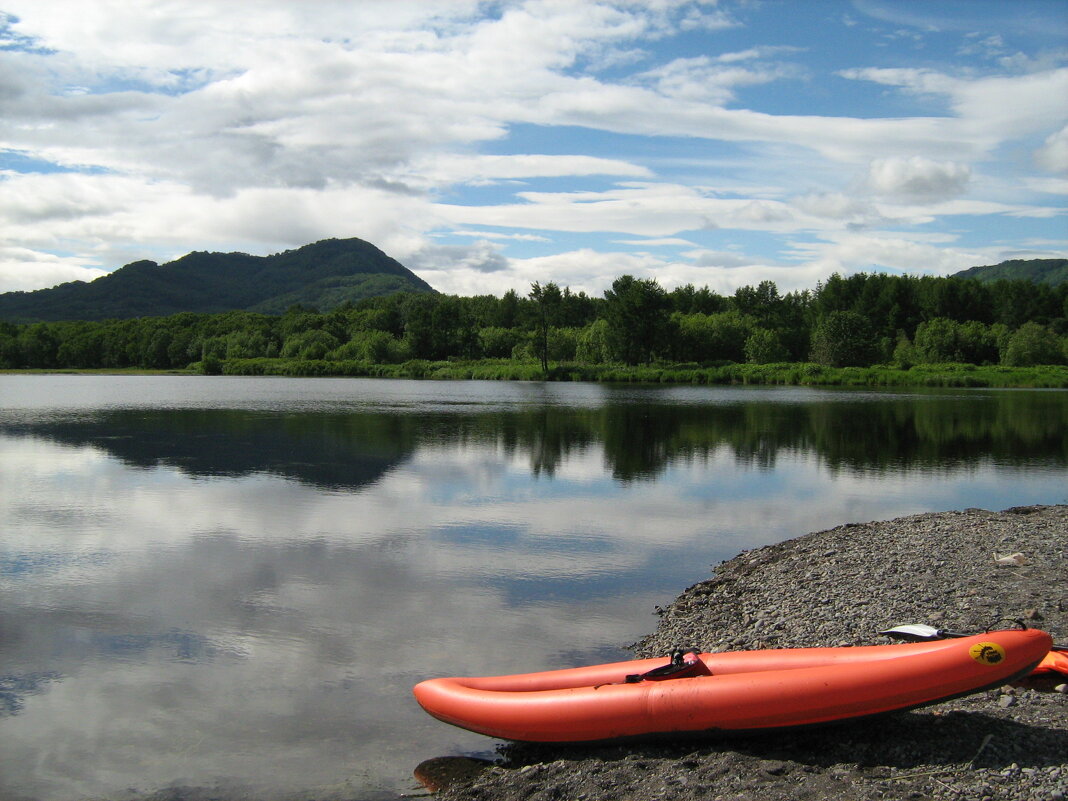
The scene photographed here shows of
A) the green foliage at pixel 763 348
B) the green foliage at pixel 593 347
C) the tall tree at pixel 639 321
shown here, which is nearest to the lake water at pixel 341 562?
the tall tree at pixel 639 321

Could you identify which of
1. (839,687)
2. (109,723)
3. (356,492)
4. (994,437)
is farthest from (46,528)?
(994,437)

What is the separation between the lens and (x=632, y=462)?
2538cm

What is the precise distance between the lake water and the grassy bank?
5376cm

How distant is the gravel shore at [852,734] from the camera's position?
5.42 meters

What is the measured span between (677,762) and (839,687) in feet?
4.24

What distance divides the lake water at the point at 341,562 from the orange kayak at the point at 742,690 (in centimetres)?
57

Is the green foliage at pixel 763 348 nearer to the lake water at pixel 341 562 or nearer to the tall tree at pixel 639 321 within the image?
the tall tree at pixel 639 321

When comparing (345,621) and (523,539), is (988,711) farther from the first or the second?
(523,539)

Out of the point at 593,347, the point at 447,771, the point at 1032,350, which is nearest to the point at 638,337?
the point at 593,347

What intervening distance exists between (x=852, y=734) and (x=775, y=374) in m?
86.7

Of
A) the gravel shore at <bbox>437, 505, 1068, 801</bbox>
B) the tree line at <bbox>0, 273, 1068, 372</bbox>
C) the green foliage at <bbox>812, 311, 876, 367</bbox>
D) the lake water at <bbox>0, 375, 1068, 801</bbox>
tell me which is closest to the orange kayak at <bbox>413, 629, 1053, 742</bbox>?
the gravel shore at <bbox>437, 505, 1068, 801</bbox>

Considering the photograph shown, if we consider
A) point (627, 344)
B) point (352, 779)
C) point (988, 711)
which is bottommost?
point (352, 779)

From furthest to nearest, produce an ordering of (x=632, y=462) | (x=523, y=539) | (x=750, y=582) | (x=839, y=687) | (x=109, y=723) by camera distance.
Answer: (x=632, y=462), (x=523, y=539), (x=750, y=582), (x=109, y=723), (x=839, y=687)

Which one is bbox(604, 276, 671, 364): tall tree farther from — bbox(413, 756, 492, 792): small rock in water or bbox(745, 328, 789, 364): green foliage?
bbox(413, 756, 492, 792): small rock in water
